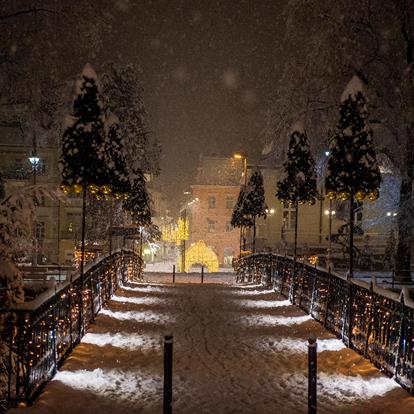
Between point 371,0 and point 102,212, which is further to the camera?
point 102,212

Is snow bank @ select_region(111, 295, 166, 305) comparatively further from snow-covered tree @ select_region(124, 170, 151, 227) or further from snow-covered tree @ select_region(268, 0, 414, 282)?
snow-covered tree @ select_region(124, 170, 151, 227)

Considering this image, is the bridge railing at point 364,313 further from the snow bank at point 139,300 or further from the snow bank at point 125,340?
the snow bank at point 139,300

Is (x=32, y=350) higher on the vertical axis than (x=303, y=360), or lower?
higher

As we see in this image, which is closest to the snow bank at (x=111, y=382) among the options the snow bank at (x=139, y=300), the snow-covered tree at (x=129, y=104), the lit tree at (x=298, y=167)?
the snow bank at (x=139, y=300)

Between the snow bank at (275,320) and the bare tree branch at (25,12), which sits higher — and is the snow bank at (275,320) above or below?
below

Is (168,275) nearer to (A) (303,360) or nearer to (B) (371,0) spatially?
(B) (371,0)

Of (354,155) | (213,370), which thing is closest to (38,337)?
(213,370)

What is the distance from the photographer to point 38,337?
25.7 feet

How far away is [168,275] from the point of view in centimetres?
4462

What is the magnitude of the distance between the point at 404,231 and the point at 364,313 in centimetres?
1626

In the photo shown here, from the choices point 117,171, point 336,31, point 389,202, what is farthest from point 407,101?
point 389,202

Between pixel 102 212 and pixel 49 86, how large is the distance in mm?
23470

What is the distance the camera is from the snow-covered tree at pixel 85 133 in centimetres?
1294

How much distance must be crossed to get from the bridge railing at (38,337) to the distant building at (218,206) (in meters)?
60.3
